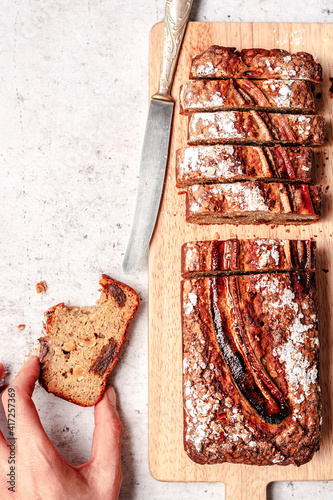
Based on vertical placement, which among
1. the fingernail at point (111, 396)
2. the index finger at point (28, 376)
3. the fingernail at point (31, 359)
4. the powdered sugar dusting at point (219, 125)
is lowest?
the fingernail at point (111, 396)

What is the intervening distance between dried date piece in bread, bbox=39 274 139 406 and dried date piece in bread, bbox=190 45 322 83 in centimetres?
164

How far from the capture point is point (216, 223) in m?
3.17

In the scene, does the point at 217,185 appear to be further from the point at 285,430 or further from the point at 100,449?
the point at 100,449

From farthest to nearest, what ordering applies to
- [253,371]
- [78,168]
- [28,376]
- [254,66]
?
[78,168], [28,376], [254,66], [253,371]

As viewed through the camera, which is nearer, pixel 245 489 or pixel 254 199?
pixel 254 199

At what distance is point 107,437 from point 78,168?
1985 mm

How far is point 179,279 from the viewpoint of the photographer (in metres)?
3.13

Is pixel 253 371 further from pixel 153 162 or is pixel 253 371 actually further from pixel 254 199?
pixel 153 162

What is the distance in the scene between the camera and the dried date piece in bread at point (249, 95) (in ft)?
9.43

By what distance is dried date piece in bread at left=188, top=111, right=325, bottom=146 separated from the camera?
2.84m

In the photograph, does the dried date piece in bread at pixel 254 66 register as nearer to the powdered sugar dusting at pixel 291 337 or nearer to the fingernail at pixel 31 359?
the powdered sugar dusting at pixel 291 337

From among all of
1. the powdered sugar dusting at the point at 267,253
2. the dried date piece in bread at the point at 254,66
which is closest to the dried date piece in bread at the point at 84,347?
the powdered sugar dusting at the point at 267,253

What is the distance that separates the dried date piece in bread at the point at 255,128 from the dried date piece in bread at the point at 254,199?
1.01 feet

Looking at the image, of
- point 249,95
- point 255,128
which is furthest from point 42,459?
point 249,95
